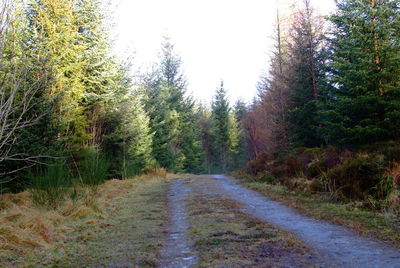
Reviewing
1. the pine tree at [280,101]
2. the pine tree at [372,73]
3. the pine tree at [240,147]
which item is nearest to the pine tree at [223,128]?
the pine tree at [240,147]

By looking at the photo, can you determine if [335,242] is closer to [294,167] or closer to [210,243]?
[210,243]

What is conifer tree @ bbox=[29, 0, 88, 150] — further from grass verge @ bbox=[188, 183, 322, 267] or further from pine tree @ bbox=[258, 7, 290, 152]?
pine tree @ bbox=[258, 7, 290, 152]

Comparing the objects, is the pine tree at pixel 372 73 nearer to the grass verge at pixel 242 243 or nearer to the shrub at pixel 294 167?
the shrub at pixel 294 167

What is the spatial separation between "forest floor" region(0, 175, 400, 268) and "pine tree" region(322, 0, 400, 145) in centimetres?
597

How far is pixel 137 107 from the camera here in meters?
22.5

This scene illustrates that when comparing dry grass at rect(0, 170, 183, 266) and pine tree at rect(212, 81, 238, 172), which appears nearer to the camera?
dry grass at rect(0, 170, 183, 266)

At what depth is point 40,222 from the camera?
6410 mm

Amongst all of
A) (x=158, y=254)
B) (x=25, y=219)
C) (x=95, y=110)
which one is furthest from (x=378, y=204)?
(x=95, y=110)

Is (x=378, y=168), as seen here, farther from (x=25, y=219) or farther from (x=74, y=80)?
(x=74, y=80)

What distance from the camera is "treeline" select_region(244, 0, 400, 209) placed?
371 inches

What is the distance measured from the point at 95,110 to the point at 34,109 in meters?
5.90

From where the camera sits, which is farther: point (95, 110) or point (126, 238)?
point (95, 110)

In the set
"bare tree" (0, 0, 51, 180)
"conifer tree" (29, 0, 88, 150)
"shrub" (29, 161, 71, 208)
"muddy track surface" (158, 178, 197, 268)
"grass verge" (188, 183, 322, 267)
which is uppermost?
"conifer tree" (29, 0, 88, 150)

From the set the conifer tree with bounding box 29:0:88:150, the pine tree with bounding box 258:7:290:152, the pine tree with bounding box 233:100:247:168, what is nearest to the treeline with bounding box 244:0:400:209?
the pine tree with bounding box 258:7:290:152
